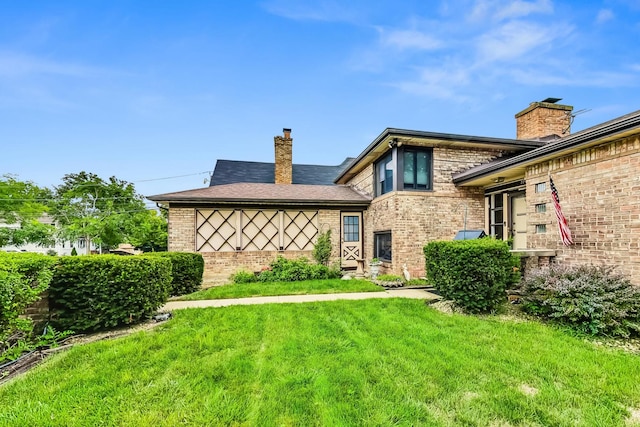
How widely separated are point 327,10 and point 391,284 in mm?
8639

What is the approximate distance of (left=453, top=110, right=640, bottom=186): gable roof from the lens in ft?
13.9

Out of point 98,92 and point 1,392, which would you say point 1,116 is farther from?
point 1,392

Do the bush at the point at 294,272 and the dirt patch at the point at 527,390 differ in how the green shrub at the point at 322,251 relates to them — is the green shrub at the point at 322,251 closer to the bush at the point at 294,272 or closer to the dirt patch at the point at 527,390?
the bush at the point at 294,272

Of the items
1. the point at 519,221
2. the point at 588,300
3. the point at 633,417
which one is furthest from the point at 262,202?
the point at 633,417

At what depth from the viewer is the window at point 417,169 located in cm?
845

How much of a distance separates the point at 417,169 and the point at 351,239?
3764 mm

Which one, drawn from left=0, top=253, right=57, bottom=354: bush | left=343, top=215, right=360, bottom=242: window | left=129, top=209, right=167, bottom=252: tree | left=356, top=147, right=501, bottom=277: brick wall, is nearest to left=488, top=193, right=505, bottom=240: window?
left=356, top=147, right=501, bottom=277: brick wall

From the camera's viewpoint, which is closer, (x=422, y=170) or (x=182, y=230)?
(x=422, y=170)

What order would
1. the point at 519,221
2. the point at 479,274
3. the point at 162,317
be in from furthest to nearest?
the point at 519,221, the point at 479,274, the point at 162,317

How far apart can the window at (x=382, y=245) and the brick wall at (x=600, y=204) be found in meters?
4.09

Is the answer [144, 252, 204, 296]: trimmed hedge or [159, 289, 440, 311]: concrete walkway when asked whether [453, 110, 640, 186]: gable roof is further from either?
[144, 252, 204, 296]: trimmed hedge

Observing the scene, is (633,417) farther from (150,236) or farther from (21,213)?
(21,213)

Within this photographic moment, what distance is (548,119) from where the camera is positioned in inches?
403

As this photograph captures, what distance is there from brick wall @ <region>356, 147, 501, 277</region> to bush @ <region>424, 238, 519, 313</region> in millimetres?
3402
